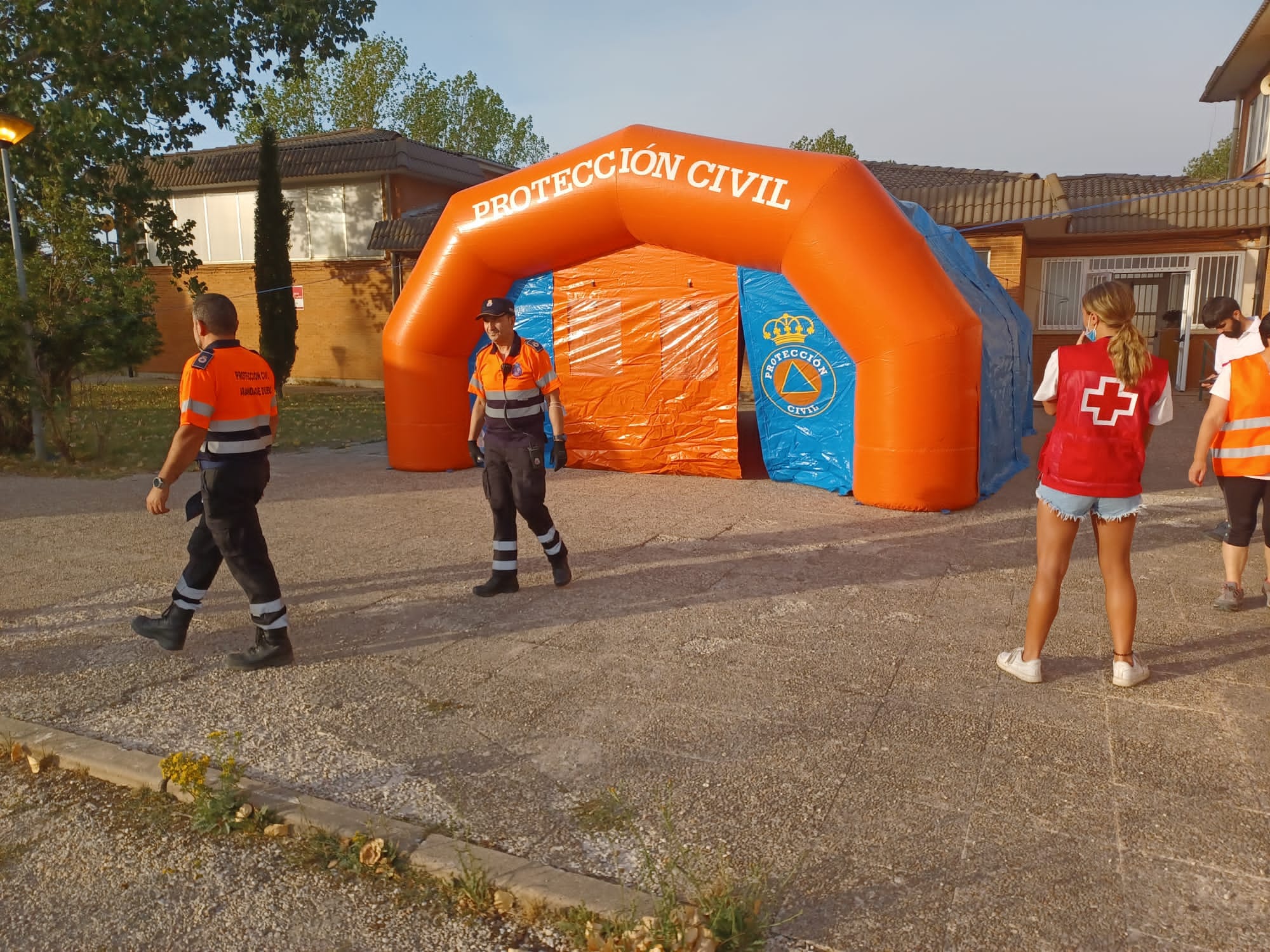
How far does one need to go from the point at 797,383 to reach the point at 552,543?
395 centimetres

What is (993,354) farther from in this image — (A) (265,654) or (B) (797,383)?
(A) (265,654)

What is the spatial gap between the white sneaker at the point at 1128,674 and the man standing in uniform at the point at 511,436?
318 centimetres

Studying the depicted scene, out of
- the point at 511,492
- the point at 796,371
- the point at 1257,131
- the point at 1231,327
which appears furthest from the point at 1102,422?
the point at 1257,131

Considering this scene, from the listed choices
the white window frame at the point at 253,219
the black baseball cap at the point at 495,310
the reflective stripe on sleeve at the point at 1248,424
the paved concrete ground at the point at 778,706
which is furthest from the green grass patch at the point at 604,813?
the white window frame at the point at 253,219

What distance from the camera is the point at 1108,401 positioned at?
3.81 m

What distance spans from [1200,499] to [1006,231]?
959 centimetres

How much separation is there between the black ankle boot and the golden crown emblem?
392 centimetres

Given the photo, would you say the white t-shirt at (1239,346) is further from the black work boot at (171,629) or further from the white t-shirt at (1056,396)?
the black work boot at (171,629)

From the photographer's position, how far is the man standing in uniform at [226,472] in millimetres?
4301

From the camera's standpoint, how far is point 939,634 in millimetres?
4887

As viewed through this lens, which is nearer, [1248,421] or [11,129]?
[1248,421]

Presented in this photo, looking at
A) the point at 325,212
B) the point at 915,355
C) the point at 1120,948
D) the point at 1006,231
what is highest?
the point at 325,212

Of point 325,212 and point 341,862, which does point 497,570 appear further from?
point 325,212

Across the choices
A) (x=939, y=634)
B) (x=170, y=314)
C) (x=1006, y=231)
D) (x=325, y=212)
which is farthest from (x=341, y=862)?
(x=170, y=314)
